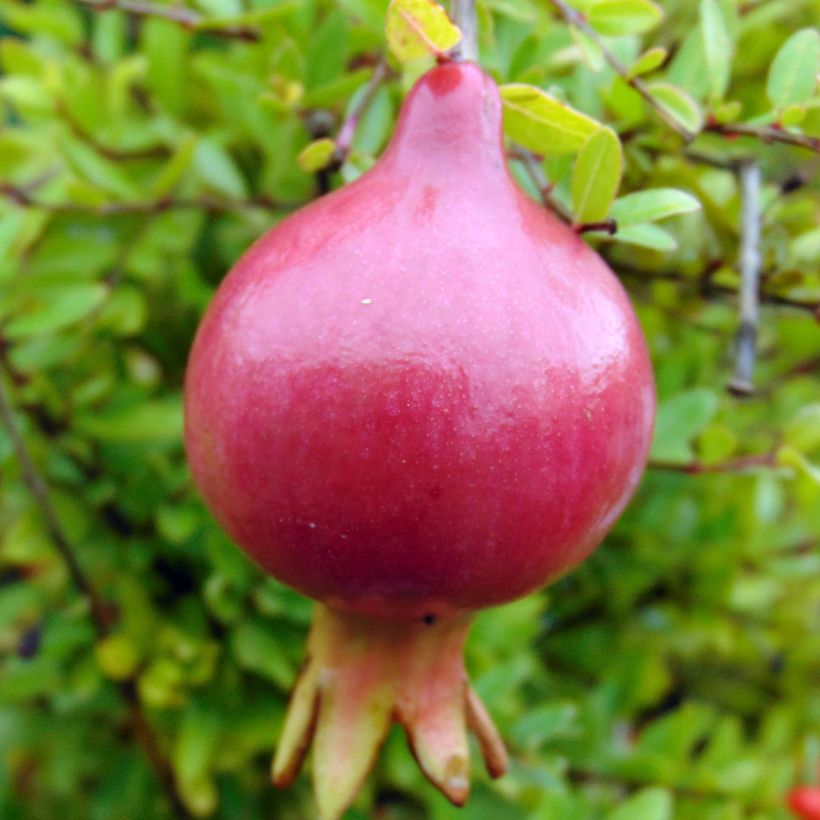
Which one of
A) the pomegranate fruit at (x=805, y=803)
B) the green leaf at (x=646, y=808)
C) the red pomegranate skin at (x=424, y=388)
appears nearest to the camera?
the red pomegranate skin at (x=424, y=388)

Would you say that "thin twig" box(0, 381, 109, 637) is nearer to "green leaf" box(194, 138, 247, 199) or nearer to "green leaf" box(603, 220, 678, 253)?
"green leaf" box(194, 138, 247, 199)

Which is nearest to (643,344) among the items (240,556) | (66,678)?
(240,556)

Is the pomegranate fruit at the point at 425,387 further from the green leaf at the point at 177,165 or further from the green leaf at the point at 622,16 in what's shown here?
the green leaf at the point at 177,165

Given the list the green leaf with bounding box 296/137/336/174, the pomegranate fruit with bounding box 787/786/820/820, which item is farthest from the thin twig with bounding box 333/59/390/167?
the pomegranate fruit with bounding box 787/786/820/820

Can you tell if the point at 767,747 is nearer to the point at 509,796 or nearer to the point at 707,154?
the point at 509,796

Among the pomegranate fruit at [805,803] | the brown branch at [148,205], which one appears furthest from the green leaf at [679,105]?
the pomegranate fruit at [805,803]

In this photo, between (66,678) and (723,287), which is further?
(66,678)
